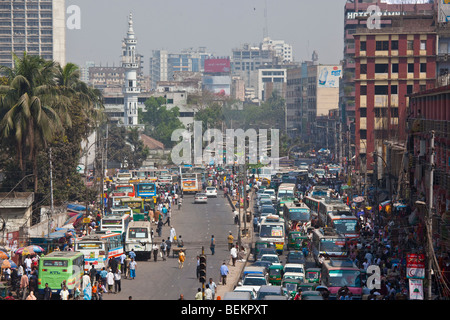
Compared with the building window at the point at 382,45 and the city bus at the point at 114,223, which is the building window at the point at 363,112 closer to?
the building window at the point at 382,45

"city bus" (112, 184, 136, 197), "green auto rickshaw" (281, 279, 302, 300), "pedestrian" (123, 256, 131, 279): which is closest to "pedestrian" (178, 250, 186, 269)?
"pedestrian" (123, 256, 131, 279)

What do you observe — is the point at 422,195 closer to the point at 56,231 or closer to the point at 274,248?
the point at 274,248

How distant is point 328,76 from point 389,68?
76.4 m

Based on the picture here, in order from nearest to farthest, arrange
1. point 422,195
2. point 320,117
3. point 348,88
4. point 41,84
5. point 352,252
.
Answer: point 352,252 → point 422,195 → point 41,84 → point 348,88 → point 320,117

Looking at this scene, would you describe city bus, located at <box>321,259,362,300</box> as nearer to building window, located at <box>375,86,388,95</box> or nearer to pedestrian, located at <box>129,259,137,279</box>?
pedestrian, located at <box>129,259,137,279</box>

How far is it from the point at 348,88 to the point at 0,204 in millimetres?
78121

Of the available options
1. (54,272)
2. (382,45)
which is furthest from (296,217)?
(382,45)

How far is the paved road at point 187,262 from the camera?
3288 centimetres

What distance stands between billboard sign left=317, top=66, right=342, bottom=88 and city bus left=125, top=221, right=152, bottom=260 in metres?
125

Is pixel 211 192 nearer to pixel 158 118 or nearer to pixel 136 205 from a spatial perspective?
pixel 136 205

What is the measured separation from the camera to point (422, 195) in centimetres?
4450

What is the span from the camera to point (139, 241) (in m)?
40.8

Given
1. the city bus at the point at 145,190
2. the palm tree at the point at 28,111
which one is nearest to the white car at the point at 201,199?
the city bus at the point at 145,190
